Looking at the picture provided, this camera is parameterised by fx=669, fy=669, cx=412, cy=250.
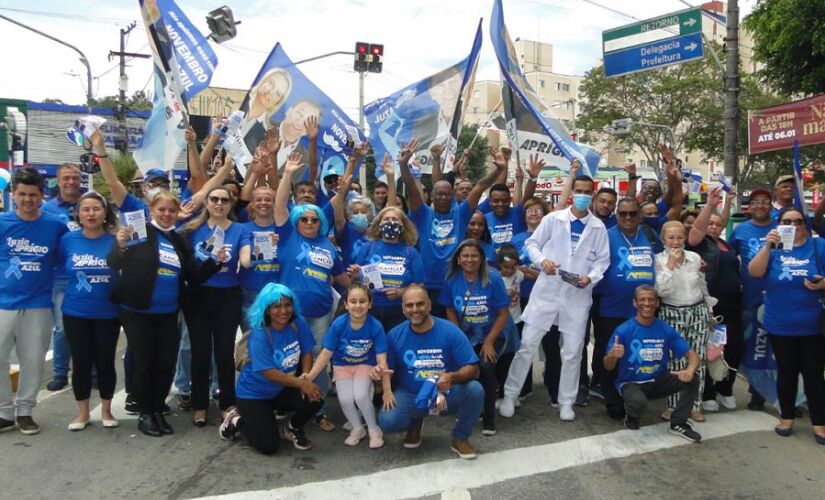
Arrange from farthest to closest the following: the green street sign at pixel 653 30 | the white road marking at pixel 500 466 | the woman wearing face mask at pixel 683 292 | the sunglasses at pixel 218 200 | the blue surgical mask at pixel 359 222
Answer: the green street sign at pixel 653 30
the blue surgical mask at pixel 359 222
the woman wearing face mask at pixel 683 292
the sunglasses at pixel 218 200
the white road marking at pixel 500 466

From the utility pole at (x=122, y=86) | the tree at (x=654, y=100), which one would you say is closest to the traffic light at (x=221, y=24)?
Answer: the utility pole at (x=122, y=86)

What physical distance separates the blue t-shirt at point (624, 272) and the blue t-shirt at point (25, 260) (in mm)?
4406

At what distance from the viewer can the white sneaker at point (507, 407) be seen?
5.56 m

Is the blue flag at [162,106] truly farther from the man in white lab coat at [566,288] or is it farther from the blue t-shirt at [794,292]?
the blue t-shirt at [794,292]

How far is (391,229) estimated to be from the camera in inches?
210

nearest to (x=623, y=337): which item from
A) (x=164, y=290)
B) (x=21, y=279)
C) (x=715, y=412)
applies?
(x=715, y=412)

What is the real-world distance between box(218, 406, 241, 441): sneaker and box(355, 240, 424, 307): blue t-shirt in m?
1.37

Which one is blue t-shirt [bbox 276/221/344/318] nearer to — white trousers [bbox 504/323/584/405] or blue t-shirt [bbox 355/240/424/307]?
blue t-shirt [bbox 355/240/424/307]

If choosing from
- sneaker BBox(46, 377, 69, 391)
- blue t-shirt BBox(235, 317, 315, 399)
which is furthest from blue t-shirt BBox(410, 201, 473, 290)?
sneaker BBox(46, 377, 69, 391)

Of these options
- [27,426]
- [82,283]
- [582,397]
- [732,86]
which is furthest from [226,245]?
[732,86]

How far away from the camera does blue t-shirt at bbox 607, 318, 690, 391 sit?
17.2 feet

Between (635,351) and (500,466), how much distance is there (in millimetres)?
1507

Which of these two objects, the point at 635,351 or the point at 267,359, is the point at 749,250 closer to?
the point at 635,351

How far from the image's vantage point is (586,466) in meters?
4.59
